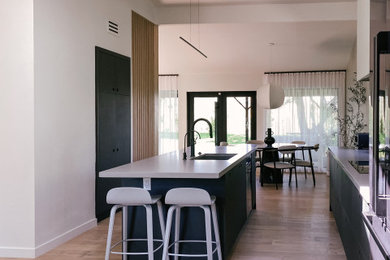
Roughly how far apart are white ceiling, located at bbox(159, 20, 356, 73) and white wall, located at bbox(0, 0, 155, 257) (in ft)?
11.0

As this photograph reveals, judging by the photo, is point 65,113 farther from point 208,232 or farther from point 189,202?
point 208,232

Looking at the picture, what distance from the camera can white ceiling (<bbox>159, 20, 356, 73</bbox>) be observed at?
7617mm

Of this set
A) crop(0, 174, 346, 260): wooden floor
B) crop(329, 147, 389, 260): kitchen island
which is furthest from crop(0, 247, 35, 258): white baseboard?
crop(329, 147, 389, 260): kitchen island

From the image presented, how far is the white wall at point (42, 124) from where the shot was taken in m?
3.94

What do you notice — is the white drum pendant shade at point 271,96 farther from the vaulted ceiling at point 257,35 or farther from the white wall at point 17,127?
the white wall at point 17,127

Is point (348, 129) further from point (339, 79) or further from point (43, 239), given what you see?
point (43, 239)

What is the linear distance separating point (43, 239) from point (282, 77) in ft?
24.2

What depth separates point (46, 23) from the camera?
413 centimetres

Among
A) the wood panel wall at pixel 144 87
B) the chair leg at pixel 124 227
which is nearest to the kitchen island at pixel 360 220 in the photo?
the chair leg at pixel 124 227

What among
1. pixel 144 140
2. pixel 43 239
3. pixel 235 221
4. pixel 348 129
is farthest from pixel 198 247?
pixel 348 129

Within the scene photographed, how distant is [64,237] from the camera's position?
4.40m

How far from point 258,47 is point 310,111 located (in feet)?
7.19

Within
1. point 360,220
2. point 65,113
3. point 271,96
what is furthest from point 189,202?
point 271,96

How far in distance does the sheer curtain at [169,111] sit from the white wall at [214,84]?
0.42 ft
